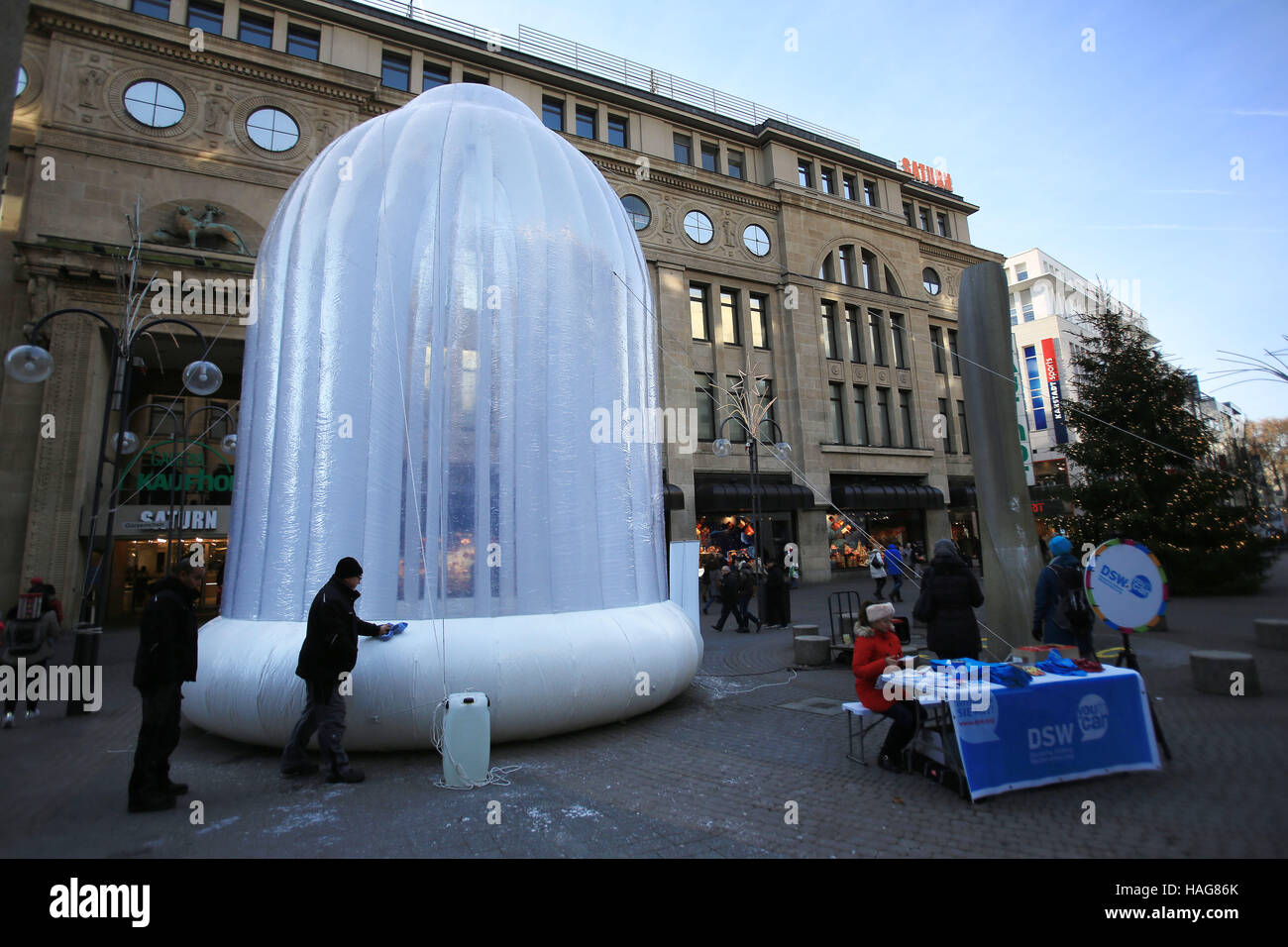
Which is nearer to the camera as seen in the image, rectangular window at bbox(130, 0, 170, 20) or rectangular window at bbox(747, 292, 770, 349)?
rectangular window at bbox(130, 0, 170, 20)

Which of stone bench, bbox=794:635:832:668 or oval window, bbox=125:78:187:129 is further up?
oval window, bbox=125:78:187:129

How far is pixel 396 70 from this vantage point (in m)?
25.2

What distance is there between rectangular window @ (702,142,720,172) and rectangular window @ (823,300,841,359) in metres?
8.78

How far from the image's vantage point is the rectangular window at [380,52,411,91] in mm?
25016

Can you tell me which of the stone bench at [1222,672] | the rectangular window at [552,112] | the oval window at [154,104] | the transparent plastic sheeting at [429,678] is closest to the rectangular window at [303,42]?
the oval window at [154,104]

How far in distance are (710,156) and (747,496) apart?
1746 centimetres

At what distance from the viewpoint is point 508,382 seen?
6398 mm

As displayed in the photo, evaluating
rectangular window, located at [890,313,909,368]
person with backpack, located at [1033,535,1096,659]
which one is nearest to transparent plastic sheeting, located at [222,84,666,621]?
person with backpack, located at [1033,535,1096,659]

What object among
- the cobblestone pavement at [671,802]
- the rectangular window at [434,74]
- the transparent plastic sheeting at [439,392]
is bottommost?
the cobblestone pavement at [671,802]

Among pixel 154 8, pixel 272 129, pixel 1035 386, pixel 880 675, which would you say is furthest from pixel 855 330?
pixel 154 8

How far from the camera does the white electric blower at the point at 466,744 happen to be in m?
4.99

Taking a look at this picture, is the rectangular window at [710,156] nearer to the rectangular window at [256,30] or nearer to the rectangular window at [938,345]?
the rectangular window at [938,345]

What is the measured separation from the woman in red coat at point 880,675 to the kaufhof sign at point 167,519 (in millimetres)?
21074

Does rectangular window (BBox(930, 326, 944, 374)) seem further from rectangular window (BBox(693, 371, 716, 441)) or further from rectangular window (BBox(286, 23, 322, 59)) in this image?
rectangular window (BBox(286, 23, 322, 59))
